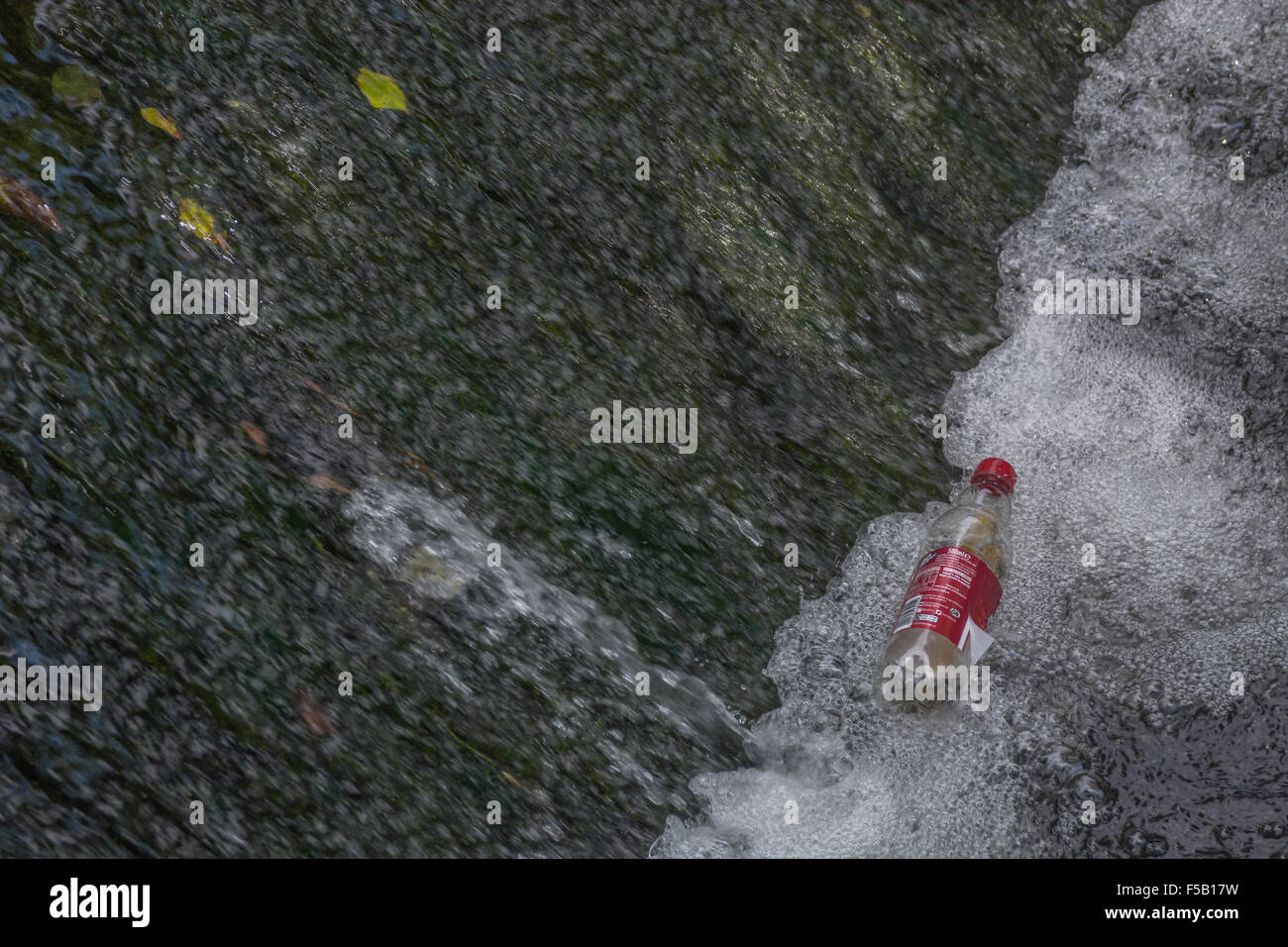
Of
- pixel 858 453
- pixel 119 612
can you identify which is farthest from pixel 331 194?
pixel 858 453

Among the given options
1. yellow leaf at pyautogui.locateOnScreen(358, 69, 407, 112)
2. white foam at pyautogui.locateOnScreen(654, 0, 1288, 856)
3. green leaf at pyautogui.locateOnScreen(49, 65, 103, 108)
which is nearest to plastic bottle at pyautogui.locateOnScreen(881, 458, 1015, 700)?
white foam at pyautogui.locateOnScreen(654, 0, 1288, 856)

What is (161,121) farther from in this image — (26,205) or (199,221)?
(26,205)

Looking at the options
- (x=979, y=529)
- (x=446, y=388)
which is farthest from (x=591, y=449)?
(x=979, y=529)

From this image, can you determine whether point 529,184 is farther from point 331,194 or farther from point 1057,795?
point 1057,795

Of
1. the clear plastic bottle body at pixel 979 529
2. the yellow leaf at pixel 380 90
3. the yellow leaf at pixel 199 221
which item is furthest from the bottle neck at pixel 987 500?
the yellow leaf at pixel 199 221

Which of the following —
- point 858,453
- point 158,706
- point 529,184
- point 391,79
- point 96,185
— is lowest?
point 158,706

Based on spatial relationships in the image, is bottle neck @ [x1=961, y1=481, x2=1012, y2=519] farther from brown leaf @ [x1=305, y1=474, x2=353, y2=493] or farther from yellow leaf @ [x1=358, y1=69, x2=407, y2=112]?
yellow leaf @ [x1=358, y1=69, x2=407, y2=112]
